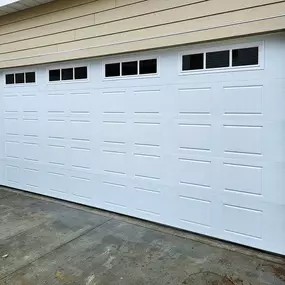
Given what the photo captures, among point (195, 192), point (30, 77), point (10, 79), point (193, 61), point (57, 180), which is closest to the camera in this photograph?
point (193, 61)

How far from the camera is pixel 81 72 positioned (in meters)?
4.67

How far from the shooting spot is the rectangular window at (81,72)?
4.62m

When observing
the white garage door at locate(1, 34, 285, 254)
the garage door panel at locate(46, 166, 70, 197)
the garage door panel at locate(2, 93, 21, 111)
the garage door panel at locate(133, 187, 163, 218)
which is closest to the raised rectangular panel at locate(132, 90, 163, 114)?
the white garage door at locate(1, 34, 285, 254)

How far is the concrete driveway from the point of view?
2797 mm

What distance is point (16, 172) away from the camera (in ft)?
18.7

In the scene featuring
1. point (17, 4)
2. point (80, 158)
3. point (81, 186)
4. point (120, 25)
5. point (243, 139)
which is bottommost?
point (81, 186)

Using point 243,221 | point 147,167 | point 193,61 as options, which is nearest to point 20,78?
point 147,167

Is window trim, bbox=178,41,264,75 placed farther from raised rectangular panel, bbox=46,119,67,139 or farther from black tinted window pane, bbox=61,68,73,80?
raised rectangular panel, bbox=46,119,67,139

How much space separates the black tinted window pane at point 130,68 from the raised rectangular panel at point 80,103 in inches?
29.0

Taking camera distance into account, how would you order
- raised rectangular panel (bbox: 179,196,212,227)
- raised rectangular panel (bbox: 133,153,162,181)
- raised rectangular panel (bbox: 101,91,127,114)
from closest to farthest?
raised rectangular panel (bbox: 179,196,212,227), raised rectangular panel (bbox: 133,153,162,181), raised rectangular panel (bbox: 101,91,127,114)

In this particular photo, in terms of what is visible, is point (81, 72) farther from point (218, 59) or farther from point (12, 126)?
point (218, 59)

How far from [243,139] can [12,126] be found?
13.8ft

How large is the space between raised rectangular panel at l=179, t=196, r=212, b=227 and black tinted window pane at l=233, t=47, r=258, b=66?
1615 mm

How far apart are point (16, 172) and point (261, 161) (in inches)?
171
